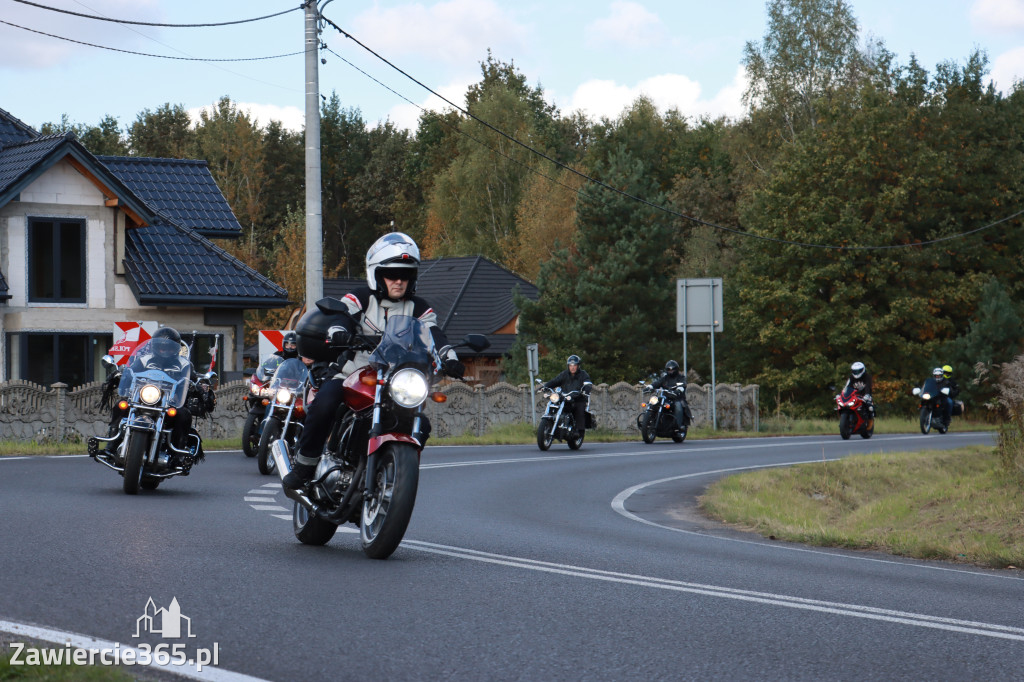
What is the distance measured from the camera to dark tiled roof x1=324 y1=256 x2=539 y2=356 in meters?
58.3

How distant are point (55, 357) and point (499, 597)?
2452 centimetres

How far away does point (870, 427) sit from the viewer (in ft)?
108

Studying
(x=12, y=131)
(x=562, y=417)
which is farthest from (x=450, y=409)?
(x=12, y=131)

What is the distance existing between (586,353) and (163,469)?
40.3 metres

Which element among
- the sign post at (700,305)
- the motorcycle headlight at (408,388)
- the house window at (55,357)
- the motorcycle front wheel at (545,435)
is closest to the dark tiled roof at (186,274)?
the house window at (55,357)

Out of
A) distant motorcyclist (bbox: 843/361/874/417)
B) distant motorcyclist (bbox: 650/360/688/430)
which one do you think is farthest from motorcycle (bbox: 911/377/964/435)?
distant motorcyclist (bbox: 650/360/688/430)

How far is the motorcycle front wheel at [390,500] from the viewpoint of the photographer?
7.84 m

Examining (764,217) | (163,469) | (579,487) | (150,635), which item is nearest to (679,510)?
(579,487)

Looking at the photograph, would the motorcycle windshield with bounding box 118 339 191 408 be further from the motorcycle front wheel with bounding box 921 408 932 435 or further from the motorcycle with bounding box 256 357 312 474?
the motorcycle front wheel with bounding box 921 408 932 435

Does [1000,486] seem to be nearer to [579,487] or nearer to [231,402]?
[579,487]

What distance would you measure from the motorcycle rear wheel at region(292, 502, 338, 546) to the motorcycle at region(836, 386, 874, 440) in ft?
77.3

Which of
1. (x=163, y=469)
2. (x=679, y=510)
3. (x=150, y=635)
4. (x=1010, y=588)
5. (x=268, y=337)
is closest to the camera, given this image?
(x=150, y=635)

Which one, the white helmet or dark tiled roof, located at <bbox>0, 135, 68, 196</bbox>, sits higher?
dark tiled roof, located at <bbox>0, 135, 68, 196</bbox>

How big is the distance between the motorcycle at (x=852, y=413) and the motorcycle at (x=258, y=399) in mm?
16085
